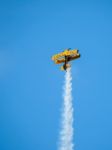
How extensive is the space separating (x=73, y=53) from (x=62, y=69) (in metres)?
3.42

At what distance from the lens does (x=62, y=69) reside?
284ft

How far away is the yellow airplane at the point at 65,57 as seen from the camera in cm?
8512

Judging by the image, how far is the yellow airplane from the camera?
85.1 meters

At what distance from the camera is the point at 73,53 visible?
279 ft

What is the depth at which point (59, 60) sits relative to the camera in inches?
3438

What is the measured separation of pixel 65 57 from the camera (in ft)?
283

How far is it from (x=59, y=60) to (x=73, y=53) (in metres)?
3.35

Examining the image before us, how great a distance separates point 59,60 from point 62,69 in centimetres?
171
